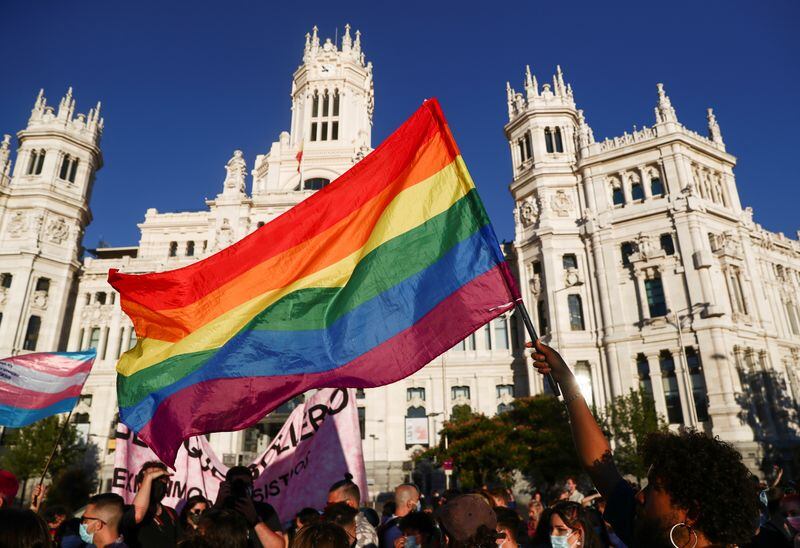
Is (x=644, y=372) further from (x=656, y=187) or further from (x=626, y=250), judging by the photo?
(x=656, y=187)

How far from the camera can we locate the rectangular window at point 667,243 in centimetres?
3684

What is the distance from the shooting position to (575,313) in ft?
128

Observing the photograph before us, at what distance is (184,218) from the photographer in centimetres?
5234

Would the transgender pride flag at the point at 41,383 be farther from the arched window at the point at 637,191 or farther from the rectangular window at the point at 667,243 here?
the arched window at the point at 637,191

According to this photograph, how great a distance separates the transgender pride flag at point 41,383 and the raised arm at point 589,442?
38.8 feet

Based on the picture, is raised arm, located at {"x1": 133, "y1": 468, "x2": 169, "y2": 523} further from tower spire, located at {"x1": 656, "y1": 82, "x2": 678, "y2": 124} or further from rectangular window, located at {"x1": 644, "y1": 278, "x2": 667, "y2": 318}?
tower spire, located at {"x1": 656, "y1": 82, "x2": 678, "y2": 124}

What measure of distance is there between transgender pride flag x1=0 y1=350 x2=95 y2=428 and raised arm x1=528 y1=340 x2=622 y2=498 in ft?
38.8

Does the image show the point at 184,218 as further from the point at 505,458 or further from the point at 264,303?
the point at 264,303

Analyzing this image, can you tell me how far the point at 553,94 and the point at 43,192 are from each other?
150ft

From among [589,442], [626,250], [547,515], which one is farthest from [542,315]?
[589,442]

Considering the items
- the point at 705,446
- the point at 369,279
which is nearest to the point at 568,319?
the point at 369,279

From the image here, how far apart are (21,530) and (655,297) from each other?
38964mm

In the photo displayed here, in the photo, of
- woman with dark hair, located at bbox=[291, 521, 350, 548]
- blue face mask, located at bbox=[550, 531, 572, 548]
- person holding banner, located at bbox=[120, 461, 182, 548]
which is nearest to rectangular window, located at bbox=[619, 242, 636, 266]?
blue face mask, located at bbox=[550, 531, 572, 548]

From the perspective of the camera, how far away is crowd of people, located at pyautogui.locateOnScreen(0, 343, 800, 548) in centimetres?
234
